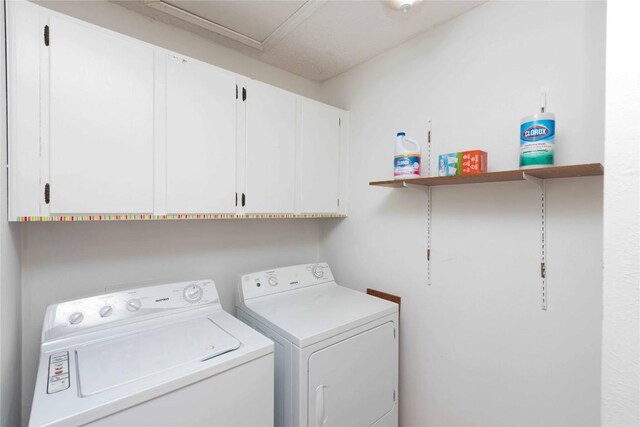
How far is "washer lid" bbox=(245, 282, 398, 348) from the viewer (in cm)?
140

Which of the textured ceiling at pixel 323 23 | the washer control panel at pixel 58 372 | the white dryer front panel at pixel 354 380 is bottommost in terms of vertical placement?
the white dryer front panel at pixel 354 380

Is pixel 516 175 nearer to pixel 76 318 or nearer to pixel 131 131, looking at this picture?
pixel 131 131

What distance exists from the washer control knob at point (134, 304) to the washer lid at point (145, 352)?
0.41 feet

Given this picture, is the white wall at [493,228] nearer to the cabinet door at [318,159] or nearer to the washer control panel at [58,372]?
the cabinet door at [318,159]

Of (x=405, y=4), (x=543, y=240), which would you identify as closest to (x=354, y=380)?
(x=543, y=240)

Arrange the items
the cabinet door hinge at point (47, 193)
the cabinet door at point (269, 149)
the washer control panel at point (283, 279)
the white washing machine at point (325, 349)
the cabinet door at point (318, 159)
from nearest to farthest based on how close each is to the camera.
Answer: the cabinet door hinge at point (47, 193) → the white washing machine at point (325, 349) → the cabinet door at point (269, 149) → the washer control panel at point (283, 279) → the cabinet door at point (318, 159)

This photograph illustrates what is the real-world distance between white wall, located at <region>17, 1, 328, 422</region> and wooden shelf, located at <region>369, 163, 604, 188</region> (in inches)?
44.2

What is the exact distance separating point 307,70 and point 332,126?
54cm

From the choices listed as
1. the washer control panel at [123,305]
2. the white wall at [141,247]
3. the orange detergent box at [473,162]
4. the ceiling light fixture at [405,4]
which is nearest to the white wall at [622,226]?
the orange detergent box at [473,162]

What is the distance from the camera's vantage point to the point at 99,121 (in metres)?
1.25

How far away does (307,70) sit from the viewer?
2.29 m

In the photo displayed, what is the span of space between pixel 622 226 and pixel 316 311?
1351mm

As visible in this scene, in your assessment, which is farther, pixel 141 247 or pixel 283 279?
pixel 283 279

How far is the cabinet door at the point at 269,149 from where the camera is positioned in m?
1.72
